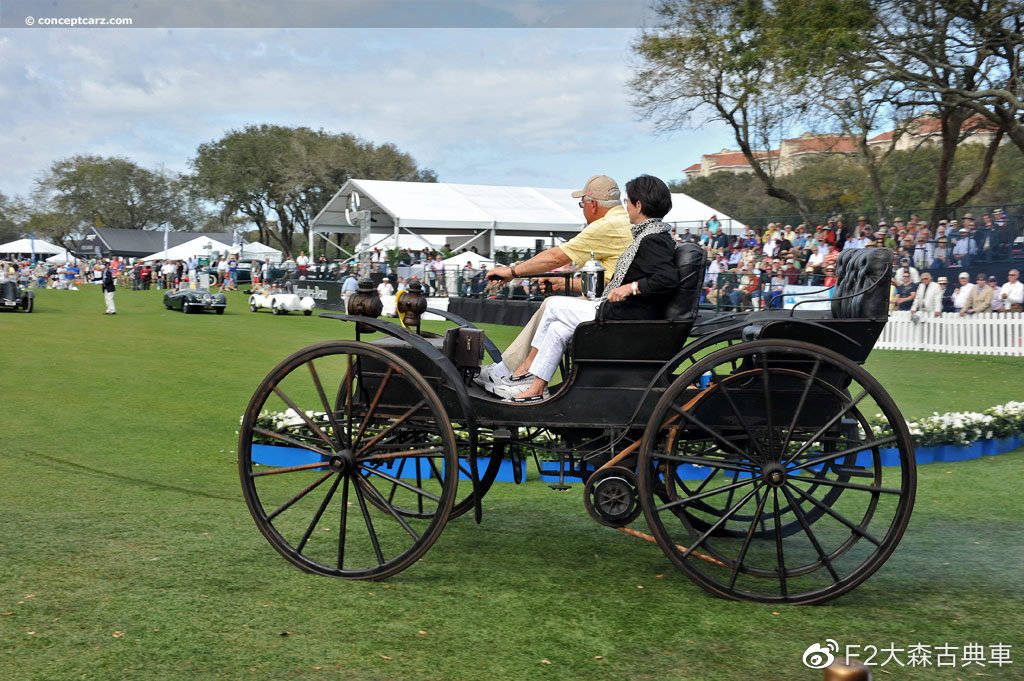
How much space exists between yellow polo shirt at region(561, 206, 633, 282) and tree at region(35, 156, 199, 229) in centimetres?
8951

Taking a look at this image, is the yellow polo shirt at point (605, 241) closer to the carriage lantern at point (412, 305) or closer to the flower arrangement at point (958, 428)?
the carriage lantern at point (412, 305)

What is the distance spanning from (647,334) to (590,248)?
79cm

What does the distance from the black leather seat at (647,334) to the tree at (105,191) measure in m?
90.1

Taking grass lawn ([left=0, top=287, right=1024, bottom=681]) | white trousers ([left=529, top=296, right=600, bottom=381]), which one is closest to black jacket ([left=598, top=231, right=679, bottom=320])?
white trousers ([left=529, top=296, right=600, bottom=381])

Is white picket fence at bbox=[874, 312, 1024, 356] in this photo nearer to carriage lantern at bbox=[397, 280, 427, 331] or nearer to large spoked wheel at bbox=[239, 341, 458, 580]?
large spoked wheel at bbox=[239, 341, 458, 580]

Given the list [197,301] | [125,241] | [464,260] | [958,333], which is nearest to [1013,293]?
[958,333]

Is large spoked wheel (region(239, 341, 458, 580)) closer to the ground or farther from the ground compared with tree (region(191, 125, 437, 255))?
closer to the ground

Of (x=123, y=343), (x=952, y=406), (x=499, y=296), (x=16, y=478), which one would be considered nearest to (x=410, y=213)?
(x=499, y=296)

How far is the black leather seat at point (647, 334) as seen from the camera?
160 inches

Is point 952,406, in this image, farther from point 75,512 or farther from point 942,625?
point 75,512

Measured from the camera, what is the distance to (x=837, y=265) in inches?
180

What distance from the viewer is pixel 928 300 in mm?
18125

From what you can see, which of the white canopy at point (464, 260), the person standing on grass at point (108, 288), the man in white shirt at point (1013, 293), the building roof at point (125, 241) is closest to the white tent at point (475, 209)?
the white canopy at point (464, 260)

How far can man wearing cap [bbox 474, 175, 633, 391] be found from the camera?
458cm
